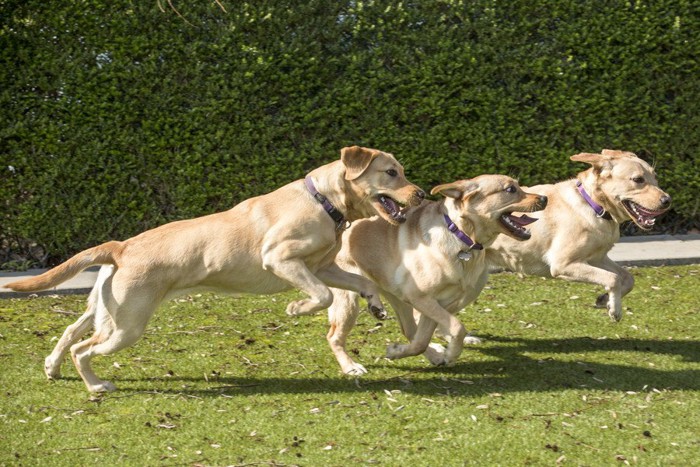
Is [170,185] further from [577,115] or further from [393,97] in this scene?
[577,115]

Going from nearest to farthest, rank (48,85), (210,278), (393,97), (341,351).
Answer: (210,278), (341,351), (48,85), (393,97)

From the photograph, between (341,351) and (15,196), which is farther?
(15,196)

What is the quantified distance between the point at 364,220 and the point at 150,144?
4.54 meters

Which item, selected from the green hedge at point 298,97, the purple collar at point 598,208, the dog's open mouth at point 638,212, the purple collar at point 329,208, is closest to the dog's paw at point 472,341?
the purple collar at point 598,208

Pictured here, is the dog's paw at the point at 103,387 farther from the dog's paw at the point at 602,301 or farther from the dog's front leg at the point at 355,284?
the dog's paw at the point at 602,301

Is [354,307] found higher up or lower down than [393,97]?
lower down

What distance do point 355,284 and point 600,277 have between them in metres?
2.44

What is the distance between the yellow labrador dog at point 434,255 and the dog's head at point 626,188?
4.19ft

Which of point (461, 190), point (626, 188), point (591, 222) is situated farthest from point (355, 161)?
point (626, 188)

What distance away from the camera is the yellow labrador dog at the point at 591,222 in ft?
28.4

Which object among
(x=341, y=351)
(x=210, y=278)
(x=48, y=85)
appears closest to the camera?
(x=210, y=278)

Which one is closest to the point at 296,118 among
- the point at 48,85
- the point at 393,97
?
the point at 393,97

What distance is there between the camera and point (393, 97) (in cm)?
1218

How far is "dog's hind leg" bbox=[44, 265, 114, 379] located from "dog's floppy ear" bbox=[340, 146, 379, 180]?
6.07 ft
